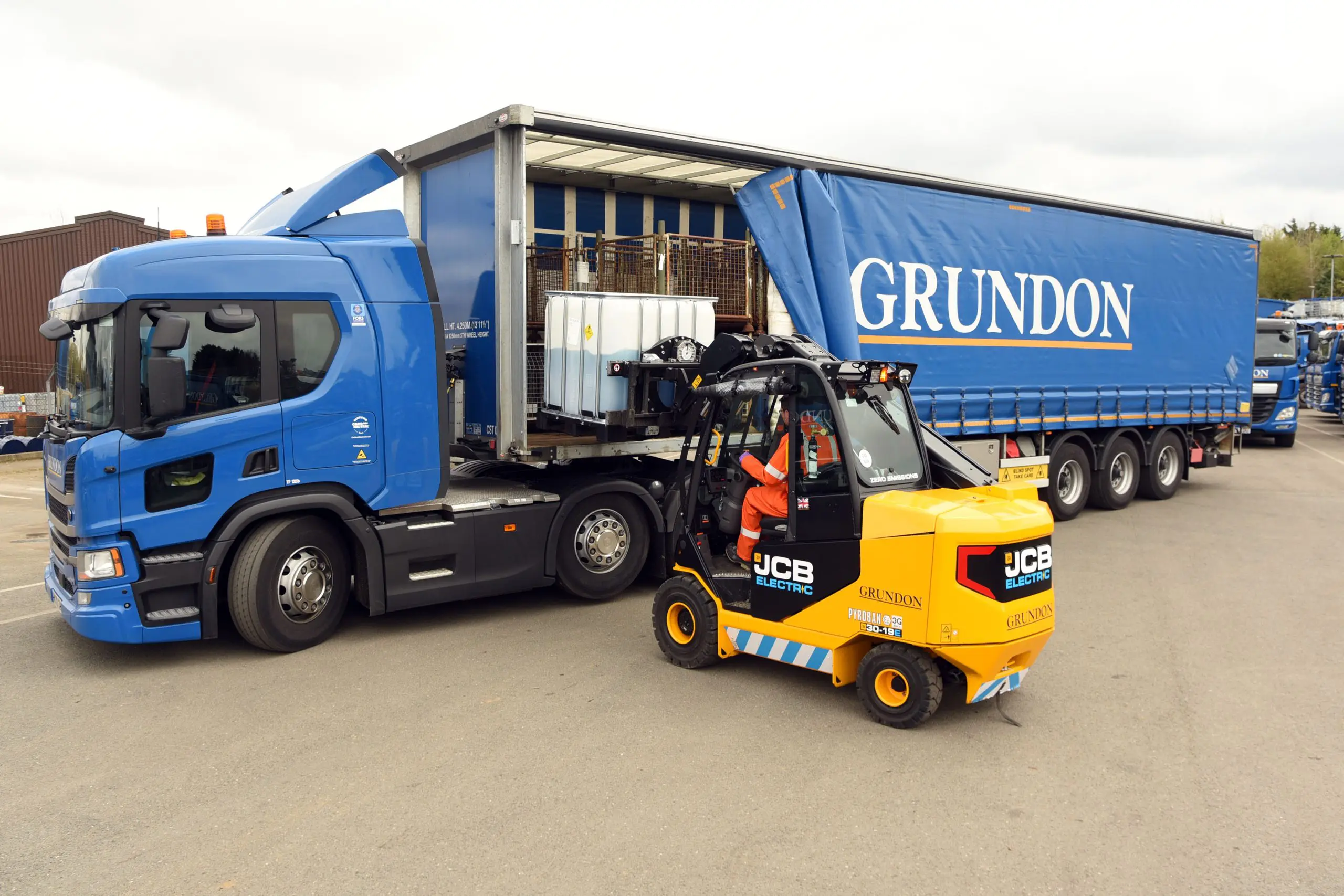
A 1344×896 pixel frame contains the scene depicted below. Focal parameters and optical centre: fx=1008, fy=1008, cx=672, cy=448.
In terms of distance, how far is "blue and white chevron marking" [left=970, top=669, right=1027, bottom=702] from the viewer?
5.50 meters

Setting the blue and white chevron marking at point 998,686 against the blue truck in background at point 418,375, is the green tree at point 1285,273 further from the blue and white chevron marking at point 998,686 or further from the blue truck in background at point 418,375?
the blue and white chevron marking at point 998,686

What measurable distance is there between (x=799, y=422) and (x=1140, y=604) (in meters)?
4.43

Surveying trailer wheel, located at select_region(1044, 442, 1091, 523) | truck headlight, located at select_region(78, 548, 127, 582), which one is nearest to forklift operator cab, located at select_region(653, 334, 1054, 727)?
truck headlight, located at select_region(78, 548, 127, 582)

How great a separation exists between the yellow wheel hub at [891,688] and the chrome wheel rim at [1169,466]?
10785 millimetres

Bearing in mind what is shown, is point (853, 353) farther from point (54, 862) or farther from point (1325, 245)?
point (1325, 245)

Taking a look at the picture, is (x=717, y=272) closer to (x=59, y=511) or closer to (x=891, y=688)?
(x=891, y=688)

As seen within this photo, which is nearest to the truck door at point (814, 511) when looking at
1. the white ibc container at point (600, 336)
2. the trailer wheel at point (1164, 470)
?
the white ibc container at point (600, 336)

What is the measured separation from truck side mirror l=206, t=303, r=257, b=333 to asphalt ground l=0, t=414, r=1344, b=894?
2281 millimetres

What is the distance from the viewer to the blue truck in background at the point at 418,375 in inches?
258

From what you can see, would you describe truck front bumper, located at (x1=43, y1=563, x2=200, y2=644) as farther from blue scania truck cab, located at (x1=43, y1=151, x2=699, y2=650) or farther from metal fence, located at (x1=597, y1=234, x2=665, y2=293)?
metal fence, located at (x1=597, y1=234, x2=665, y2=293)

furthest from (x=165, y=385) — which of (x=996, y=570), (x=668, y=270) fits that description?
(x=996, y=570)

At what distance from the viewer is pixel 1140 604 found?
337 inches

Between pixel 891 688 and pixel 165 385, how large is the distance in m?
4.80

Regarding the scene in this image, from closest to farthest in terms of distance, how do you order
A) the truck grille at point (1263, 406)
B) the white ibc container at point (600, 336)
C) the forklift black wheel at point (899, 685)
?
the forklift black wheel at point (899, 685) → the white ibc container at point (600, 336) → the truck grille at point (1263, 406)
